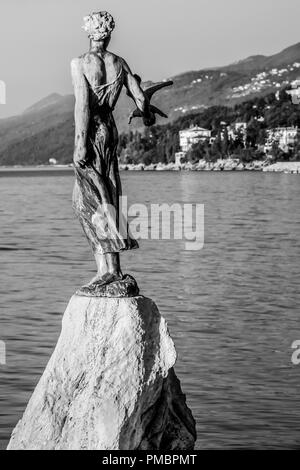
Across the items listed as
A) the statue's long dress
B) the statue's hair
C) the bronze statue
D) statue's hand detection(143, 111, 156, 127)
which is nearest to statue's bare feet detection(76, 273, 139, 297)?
the bronze statue

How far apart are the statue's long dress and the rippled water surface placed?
5.37 meters

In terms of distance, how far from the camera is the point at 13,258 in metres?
40.3

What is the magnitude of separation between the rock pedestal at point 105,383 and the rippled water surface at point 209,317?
5.21 m

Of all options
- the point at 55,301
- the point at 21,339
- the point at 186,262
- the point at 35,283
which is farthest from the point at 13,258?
the point at 21,339

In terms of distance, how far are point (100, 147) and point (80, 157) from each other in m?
0.21

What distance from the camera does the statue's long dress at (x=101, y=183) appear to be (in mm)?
9594

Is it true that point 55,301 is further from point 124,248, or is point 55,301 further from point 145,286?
point 124,248

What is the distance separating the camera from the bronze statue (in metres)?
9.51

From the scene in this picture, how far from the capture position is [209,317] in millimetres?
24188
